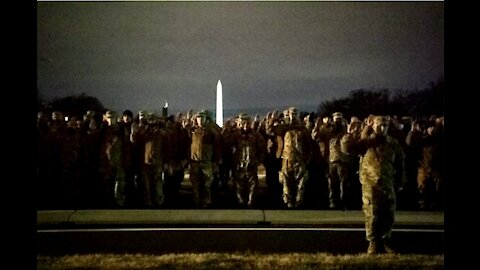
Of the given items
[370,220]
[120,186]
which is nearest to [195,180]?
[120,186]

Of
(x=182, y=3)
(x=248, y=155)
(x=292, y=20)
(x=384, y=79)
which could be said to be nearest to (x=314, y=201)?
(x=248, y=155)

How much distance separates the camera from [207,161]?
5.87m

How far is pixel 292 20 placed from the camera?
5324mm

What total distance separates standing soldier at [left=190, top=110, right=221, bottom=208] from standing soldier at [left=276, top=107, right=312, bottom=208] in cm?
60

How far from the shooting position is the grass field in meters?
A: 5.13

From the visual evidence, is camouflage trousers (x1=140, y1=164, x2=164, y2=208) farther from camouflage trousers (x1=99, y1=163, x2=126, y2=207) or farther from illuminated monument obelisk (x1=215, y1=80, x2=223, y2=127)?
illuminated monument obelisk (x1=215, y1=80, x2=223, y2=127)

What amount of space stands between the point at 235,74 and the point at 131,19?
0.98 meters

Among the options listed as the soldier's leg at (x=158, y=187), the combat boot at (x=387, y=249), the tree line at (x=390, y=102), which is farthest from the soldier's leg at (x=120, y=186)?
the combat boot at (x=387, y=249)

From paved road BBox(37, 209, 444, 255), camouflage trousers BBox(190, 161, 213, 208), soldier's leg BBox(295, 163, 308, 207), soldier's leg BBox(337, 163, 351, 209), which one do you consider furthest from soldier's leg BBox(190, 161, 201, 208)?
soldier's leg BBox(337, 163, 351, 209)

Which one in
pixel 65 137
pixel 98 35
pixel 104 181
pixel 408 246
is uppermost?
pixel 98 35

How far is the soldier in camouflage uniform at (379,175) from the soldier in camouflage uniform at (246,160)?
1.11 m

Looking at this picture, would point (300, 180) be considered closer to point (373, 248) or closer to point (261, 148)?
point (261, 148)

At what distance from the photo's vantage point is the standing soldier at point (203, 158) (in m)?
5.71

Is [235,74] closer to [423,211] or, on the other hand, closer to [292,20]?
[292,20]
